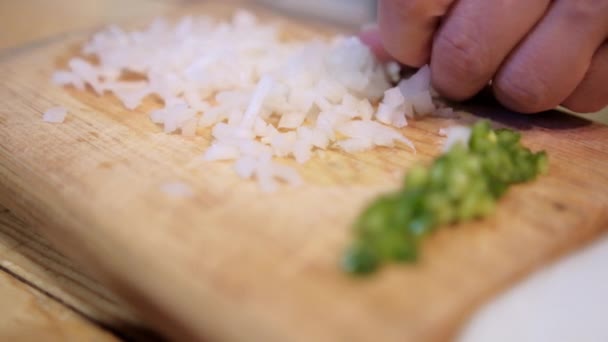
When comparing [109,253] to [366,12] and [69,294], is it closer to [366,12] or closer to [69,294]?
[69,294]

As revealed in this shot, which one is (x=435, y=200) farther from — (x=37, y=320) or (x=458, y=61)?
(x=37, y=320)

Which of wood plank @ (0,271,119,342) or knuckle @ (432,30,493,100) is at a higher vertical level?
knuckle @ (432,30,493,100)

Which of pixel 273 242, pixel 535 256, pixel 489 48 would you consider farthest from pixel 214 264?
pixel 489 48

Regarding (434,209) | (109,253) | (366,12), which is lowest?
(366,12)

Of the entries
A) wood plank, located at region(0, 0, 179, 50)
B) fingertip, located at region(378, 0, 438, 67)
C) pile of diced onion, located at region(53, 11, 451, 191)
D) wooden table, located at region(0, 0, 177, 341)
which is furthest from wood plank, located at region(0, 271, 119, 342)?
wood plank, located at region(0, 0, 179, 50)

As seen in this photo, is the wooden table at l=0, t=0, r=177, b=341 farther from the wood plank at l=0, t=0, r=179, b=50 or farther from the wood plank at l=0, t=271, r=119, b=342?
the wood plank at l=0, t=0, r=179, b=50

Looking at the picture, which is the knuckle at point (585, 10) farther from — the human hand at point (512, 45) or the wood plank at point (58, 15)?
the wood plank at point (58, 15)

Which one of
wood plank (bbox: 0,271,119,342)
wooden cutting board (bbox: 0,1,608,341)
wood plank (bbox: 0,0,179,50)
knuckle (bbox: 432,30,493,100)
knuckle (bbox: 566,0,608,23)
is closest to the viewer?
wooden cutting board (bbox: 0,1,608,341)
